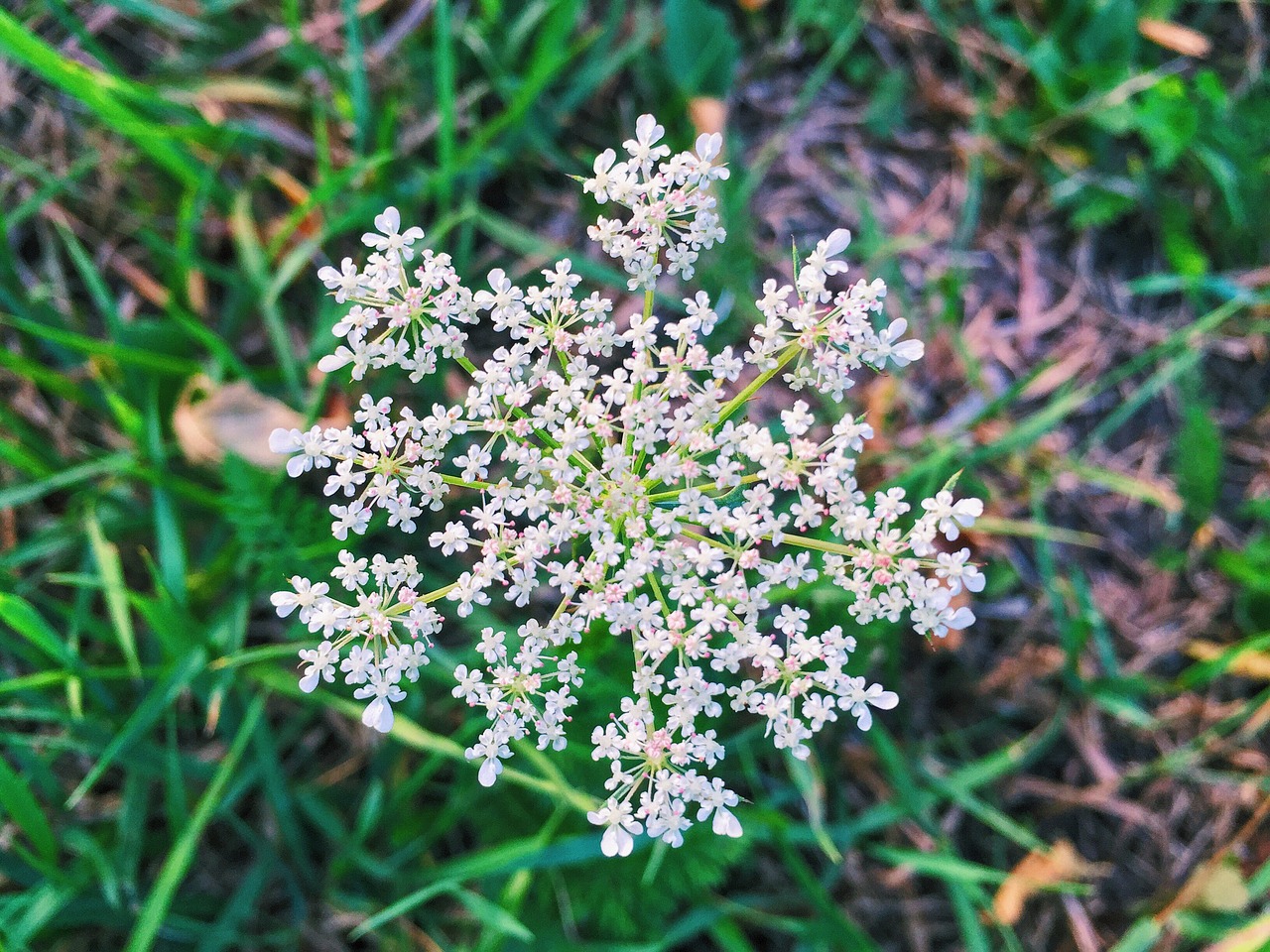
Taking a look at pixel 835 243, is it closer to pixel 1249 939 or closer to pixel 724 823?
pixel 724 823

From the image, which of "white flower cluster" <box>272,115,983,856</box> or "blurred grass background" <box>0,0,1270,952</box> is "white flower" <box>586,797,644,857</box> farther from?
"blurred grass background" <box>0,0,1270,952</box>

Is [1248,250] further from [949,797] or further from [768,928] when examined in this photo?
[768,928]

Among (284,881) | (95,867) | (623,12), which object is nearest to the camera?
(95,867)

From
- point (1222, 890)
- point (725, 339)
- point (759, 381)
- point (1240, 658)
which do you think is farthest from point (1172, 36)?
point (1222, 890)

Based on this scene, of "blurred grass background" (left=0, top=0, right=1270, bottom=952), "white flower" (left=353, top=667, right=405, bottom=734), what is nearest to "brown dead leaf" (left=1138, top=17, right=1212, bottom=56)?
"blurred grass background" (left=0, top=0, right=1270, bottom=952)

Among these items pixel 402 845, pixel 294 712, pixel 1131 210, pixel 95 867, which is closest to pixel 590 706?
pixel 402 845
